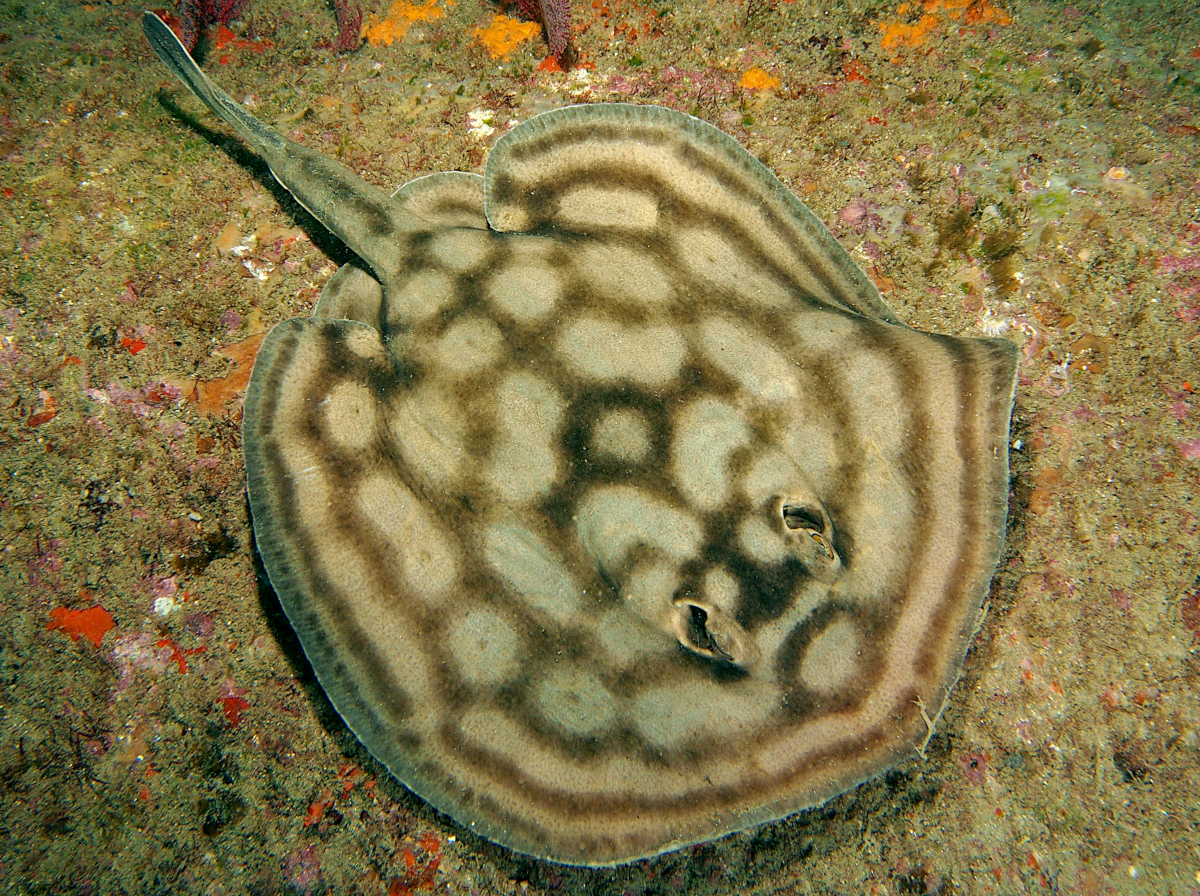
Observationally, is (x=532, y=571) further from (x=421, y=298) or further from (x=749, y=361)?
(x=421, y=298)

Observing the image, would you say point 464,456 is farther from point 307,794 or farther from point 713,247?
point 307,794

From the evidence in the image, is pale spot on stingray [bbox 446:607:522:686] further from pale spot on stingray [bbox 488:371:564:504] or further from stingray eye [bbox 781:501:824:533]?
stingray eye [bbox 781:501:824:533]

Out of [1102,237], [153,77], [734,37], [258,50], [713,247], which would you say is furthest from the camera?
[258,50]

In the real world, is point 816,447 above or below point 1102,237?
below

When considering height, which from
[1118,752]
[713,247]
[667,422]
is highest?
[713,247]

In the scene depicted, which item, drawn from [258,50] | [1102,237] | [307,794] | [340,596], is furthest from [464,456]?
[258,50]

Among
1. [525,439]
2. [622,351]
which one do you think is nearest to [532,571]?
[525,439]

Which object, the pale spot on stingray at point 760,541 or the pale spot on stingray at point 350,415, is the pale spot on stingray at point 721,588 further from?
the pale spot on stingray at point 350,415
